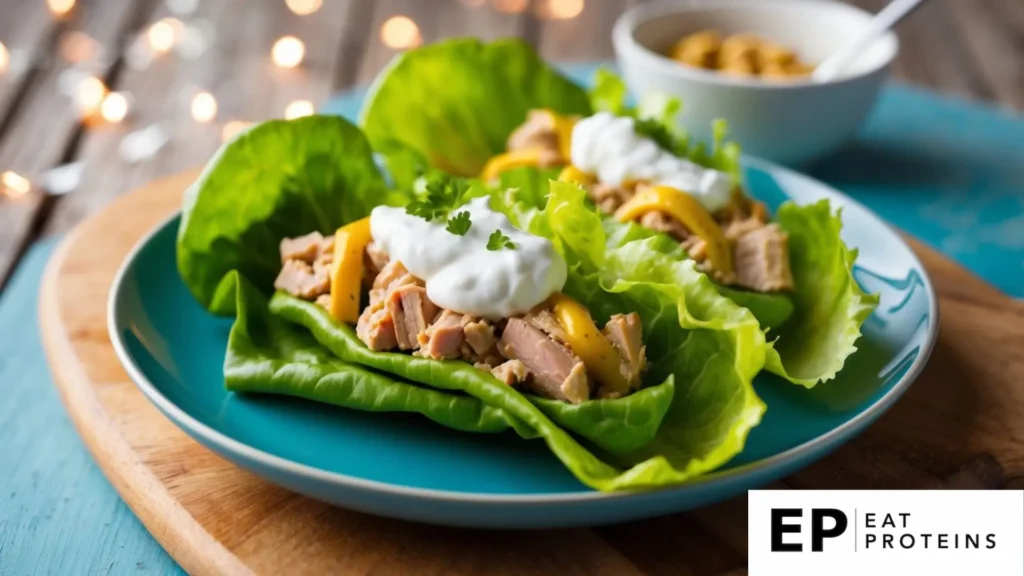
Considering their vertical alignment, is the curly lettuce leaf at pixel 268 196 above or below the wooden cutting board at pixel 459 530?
above

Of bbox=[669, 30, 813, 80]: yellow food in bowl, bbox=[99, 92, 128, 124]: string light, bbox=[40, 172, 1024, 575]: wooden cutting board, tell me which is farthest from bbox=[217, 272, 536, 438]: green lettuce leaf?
bbox=[99, 92, 128, 124]: string light

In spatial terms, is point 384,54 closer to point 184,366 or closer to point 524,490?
point 184,366

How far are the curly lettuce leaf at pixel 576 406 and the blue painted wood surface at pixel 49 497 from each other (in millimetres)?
721

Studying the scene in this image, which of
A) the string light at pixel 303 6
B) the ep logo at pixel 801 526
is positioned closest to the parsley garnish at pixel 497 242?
the ep logo at pixel 801 526

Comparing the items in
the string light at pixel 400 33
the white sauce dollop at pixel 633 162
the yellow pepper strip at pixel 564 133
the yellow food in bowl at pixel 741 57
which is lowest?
the string light at pixel 400 33

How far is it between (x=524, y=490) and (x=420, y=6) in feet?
17.6

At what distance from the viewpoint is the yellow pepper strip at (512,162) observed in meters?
3.86

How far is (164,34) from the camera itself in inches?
267

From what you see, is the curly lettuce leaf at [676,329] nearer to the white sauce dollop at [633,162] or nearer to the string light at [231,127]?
the white sauce dollop at [633,162]

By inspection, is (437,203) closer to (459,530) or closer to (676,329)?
(676,329)

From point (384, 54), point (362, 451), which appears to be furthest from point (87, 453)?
point (384, 54)

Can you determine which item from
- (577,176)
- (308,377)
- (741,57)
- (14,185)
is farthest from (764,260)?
(14,185)

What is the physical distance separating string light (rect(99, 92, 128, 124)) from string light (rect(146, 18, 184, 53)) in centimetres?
76

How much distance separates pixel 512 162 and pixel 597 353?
1.31m
